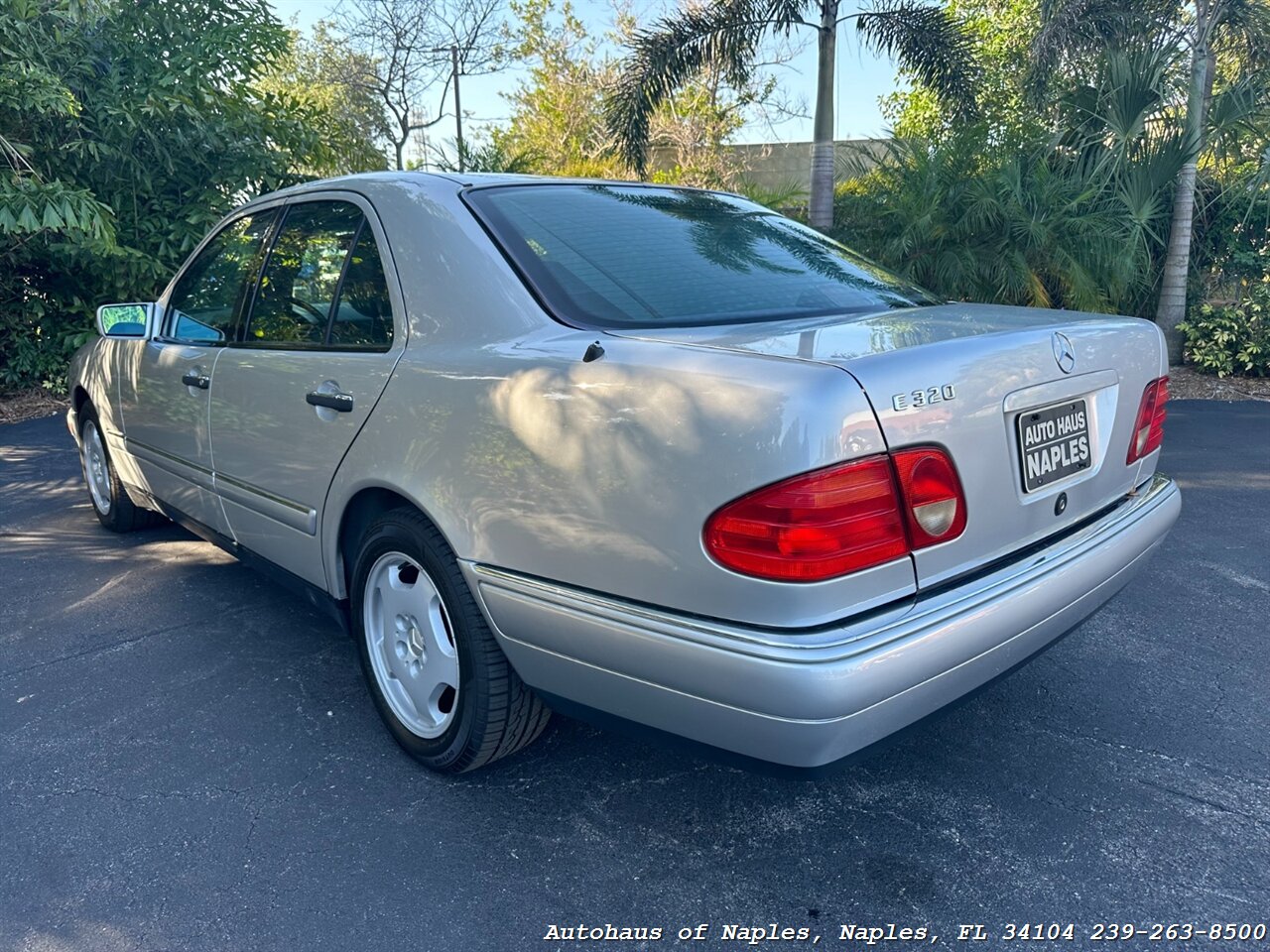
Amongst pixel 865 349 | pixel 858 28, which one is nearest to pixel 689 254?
pixel 865 349

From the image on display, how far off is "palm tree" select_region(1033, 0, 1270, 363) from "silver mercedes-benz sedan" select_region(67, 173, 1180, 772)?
8094 mm

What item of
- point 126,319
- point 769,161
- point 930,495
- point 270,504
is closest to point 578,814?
point 930,495

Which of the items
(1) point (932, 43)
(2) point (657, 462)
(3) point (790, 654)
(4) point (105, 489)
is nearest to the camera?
(3) point (790, 654)

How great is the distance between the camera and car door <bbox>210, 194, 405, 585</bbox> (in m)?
2.69

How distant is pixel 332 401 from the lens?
2.70 metres

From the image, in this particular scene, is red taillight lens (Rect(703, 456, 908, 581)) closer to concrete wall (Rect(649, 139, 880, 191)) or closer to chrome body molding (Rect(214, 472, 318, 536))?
chrome body molding (Rect(214, 472, 318, 536))

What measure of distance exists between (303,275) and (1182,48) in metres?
9.80

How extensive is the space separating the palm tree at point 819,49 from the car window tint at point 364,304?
8.79m

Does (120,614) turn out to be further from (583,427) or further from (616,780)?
(583,427)

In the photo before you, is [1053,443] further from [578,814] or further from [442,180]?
[442,180]

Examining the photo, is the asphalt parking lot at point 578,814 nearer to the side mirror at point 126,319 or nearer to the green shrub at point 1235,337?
the side mirror at point 126,319

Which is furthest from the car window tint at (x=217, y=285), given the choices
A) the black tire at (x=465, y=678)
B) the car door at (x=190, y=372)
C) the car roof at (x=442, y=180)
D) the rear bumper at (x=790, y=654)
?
the rear bumper at (x=790, y=654)

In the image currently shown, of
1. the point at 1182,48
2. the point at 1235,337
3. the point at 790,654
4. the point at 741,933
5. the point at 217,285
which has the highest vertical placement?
the point at 1182,48

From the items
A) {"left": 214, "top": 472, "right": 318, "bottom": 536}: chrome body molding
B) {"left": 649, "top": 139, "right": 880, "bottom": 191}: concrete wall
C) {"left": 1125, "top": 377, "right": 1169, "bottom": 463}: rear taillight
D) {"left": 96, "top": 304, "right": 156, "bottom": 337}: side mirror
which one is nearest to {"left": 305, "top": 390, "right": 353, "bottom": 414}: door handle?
{"left": 214, "top": 472, "right": 318, "bottom": 536}: chrome body molding
